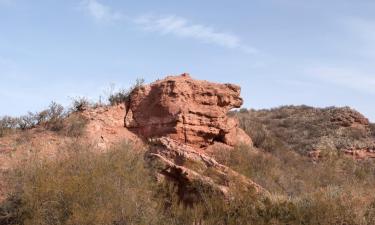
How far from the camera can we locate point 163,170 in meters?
14.1

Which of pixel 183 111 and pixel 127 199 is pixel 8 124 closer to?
pixel 183 111

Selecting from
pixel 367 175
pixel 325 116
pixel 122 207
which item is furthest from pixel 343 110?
pixel 122 207

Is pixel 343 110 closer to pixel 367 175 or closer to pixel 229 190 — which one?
pixel 367 175

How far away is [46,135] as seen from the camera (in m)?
16.6

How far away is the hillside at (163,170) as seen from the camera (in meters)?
11.6

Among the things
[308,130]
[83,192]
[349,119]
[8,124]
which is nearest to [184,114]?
[8,124]

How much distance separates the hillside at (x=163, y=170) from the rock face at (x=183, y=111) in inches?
1.5

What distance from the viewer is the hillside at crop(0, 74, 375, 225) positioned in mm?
11594

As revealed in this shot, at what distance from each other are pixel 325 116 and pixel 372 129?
11.2 ft

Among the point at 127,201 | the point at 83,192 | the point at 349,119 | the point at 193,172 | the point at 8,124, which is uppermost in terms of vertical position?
the point at 349,119

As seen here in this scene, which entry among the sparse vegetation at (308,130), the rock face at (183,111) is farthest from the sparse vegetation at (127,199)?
the sparse vegetation at (308,130)

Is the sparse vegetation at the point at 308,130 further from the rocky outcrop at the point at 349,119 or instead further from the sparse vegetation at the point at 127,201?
the sparse vegetation at the point at 127,201

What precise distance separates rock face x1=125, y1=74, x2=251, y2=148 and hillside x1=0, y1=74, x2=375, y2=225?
0.04 m

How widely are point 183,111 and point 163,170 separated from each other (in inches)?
166
